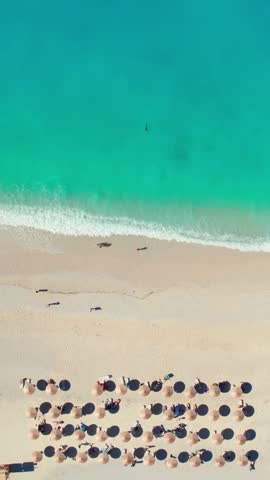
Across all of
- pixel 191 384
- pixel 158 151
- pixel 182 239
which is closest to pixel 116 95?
pixel 158 151

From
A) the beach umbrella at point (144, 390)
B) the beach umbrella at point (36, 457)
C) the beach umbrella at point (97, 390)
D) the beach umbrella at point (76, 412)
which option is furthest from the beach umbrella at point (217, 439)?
the beach umbrella at point (36, 457)

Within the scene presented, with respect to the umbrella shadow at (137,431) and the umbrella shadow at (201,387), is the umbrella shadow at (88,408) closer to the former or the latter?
the umbrella shadow at (137,431)

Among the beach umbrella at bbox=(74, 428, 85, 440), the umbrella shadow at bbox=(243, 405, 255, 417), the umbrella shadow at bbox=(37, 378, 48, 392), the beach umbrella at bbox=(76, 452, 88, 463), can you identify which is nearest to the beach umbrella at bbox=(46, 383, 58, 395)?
the umbrella shadow at bbox=(37, 378, 48, 392)

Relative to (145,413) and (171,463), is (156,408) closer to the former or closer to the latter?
(145,413)

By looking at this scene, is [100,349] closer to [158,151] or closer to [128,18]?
[158,151]

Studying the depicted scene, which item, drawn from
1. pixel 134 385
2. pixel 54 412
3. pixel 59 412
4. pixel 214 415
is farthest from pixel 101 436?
pixel 214 415
